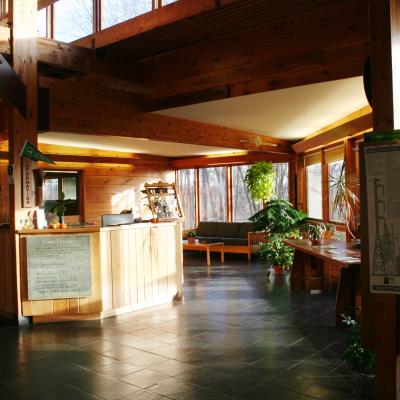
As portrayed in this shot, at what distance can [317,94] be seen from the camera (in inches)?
232

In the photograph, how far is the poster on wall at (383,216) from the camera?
2.45 m

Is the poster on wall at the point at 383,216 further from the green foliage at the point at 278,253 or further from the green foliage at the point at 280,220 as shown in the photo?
the green foliage at the point at 280,220

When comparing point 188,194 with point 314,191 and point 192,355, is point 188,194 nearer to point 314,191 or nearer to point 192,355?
point 314,191

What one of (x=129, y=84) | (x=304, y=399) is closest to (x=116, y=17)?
(x=129, y=84)

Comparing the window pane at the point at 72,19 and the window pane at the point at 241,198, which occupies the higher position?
the window pane at the point at 72,19

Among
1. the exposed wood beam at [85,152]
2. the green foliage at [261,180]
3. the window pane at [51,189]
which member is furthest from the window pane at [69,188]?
the green foliage at [261,180]

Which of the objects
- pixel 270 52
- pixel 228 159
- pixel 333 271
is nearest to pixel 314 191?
pixel 228 159

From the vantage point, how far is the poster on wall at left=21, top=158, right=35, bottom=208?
17.4ft

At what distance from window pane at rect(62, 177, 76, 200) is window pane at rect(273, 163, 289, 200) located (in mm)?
4844

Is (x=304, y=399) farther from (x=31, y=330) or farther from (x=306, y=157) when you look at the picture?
(x=306, y=157)

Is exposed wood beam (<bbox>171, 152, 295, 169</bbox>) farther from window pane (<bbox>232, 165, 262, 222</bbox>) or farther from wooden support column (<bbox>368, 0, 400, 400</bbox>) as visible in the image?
wooden support column (<bbox>368, 0, 400, 400</bbox>)

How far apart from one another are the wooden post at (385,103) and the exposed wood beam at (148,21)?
205 cm

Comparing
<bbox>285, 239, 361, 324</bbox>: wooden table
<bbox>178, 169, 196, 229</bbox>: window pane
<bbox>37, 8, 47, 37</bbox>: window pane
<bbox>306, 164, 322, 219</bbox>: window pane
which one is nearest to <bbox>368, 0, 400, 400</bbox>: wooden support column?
<bbox>285, 239, 361, 324</bbox>: wooden table

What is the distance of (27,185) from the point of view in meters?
5.34
